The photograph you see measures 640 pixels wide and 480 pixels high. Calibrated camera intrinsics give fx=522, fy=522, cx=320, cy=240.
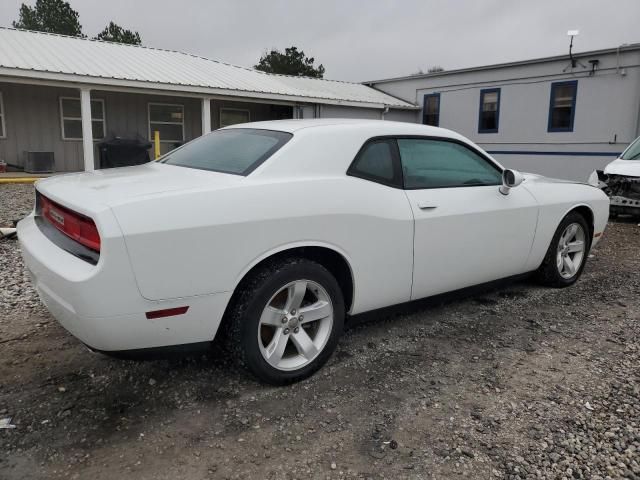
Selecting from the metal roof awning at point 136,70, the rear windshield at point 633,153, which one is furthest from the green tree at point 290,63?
the rear windshield at point 633,153

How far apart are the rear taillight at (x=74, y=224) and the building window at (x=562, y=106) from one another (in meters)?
15.3

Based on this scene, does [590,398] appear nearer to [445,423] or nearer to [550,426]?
[550,426]

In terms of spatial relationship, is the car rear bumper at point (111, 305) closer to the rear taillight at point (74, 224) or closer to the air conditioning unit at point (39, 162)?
the rear taillight at point (74, 224)

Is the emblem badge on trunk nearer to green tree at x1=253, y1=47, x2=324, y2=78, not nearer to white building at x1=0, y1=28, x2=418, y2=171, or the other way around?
white building at x1=0, y1=28, x2=418, y2=171

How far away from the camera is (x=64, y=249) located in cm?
267

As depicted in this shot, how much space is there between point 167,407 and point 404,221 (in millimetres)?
1808

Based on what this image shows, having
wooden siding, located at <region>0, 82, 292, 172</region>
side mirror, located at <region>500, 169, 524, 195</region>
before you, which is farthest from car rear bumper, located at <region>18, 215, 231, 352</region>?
wooden siding, located at <region>0, 82, 292, 172</region>

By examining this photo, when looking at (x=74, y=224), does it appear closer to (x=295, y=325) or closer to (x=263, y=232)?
(x=263, y=232)

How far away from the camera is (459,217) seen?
371 cm

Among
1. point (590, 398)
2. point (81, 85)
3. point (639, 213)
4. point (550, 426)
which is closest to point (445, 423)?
point (550, 426)

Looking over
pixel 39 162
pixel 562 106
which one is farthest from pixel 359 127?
pixel 562 106

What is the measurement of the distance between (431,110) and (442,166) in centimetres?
1641

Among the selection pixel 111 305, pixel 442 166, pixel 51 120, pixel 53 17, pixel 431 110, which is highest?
pixel 53 17

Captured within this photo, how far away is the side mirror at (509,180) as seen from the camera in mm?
3971
